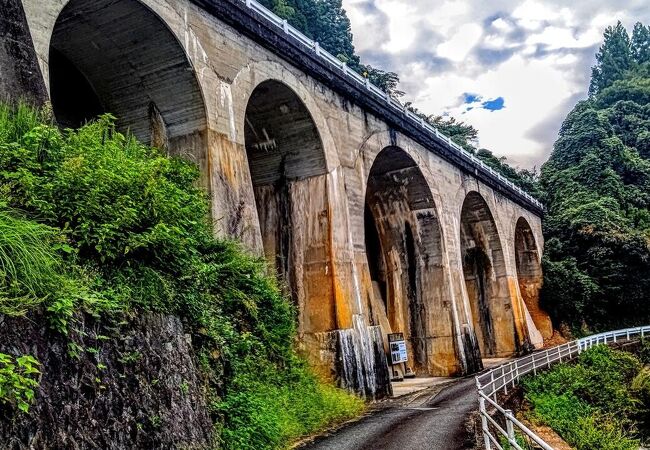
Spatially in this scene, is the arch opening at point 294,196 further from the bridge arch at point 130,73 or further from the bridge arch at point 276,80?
the bridge arch at point 130,73

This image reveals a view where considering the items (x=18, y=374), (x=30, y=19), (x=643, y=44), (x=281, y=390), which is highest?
(x=643, y=44)

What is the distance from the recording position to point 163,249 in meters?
6.32

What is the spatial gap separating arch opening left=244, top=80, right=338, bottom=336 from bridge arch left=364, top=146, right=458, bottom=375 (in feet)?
18.3

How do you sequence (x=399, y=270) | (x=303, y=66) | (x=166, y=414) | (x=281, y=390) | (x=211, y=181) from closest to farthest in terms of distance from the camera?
(x=166, y=414), (x=281, y=390), (x=211, y=181), (x=303, y=66), (x=399, y=270)

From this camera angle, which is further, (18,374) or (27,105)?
(27,105)

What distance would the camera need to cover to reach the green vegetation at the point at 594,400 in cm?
1287

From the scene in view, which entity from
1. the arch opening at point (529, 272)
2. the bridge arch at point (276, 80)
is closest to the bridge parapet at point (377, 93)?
the bridge arch at point (276, 80)

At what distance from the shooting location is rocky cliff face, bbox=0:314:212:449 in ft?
12.9

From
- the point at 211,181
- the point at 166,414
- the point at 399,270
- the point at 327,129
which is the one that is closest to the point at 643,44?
the point at 399,270

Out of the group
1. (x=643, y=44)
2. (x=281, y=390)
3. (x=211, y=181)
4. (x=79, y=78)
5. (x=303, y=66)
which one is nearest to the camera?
(x=281, y=390)

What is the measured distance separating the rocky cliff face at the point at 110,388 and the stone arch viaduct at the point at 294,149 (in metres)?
3.26

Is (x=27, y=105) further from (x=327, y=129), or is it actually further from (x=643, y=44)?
(x=643, y=44)

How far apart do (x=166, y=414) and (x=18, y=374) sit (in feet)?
6.31

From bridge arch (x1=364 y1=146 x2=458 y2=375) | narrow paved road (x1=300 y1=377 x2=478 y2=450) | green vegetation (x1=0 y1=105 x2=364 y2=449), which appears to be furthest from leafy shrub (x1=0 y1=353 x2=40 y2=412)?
bridge arch (x1=364 y1=146 x2=458 y2=375)
